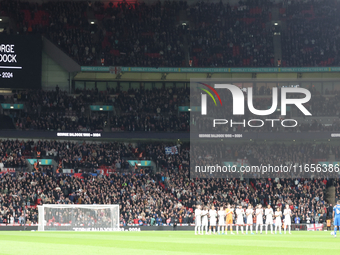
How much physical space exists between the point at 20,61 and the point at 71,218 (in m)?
18.8

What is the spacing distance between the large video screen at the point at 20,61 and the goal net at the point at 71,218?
53.5ft

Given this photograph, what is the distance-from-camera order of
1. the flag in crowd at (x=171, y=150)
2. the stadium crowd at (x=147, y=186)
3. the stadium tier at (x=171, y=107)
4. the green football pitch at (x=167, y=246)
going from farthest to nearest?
the flag in crowd at (x=171, y=150), the stadium tier at (x=171, y=107), the stadium crowd at (x=147, y=186), the green football pitch at (x=167, y=246)

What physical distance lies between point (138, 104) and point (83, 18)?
11.2 m

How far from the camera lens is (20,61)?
47406 mm

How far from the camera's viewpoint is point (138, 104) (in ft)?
170

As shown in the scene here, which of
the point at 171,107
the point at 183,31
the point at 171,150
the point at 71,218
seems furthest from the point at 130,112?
the point at 71,218

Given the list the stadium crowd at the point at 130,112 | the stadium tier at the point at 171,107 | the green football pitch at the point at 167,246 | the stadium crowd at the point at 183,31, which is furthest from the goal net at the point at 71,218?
the stadium crowd at the point at 183,31

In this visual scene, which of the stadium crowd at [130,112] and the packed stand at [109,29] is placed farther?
the packed stand at [109,29]

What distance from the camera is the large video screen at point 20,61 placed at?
154 ft

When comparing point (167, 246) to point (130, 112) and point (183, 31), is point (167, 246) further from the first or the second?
point (183, 31)

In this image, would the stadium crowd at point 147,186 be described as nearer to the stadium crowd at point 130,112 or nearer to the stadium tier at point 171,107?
the stadium tier at point 171,107

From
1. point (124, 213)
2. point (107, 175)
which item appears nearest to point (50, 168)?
point (107, 175)

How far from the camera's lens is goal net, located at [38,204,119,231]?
34.6 meters

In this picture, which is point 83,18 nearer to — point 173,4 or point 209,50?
point 173,4
